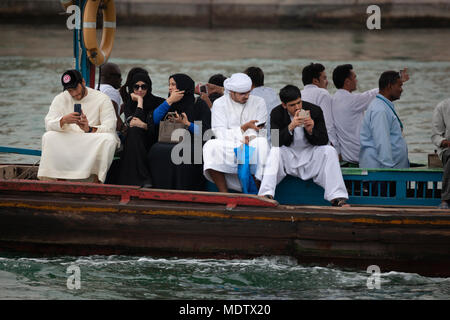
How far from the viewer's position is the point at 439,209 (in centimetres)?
649

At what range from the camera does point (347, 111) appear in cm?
783

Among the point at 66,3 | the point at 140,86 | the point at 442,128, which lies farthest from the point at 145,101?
the point at 442,128

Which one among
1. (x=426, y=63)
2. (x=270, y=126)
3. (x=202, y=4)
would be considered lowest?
(x=270, y=126)

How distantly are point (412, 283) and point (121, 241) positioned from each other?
7.18ft

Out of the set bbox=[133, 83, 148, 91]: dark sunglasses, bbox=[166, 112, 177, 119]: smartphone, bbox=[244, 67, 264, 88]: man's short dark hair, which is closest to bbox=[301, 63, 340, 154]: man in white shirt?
bbox=[244, 67, 264, 88]: man's short dark hair

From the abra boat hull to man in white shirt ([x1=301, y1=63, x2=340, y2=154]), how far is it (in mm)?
1400

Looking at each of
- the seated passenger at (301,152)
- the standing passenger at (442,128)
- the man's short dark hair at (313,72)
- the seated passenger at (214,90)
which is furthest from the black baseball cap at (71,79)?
the standing passenger at (442,128)

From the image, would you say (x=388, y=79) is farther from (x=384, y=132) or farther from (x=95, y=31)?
(x=95, y=31)

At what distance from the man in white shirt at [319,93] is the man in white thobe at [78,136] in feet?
5.84

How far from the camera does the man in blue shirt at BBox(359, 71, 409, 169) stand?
7086mm

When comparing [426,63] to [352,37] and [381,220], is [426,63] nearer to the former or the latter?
[352,37]

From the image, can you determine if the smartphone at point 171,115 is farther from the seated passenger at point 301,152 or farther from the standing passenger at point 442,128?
the standing passenger at point 442,128

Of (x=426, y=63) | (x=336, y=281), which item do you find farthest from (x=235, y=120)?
(x=426, y=63)

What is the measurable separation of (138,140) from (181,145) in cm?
34
